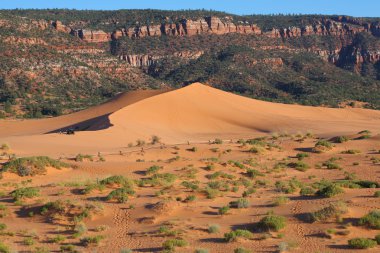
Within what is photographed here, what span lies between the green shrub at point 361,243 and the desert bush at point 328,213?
69.7 inches

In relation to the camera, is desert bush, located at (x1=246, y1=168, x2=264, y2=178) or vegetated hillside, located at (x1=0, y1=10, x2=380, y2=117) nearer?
desert bush, located at (x1=246, y1=168, x2=264, y2=178)

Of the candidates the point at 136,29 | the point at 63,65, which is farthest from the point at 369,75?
the point at 63,65

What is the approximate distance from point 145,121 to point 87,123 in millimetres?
5909

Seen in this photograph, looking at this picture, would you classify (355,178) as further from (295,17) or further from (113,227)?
(295,17)

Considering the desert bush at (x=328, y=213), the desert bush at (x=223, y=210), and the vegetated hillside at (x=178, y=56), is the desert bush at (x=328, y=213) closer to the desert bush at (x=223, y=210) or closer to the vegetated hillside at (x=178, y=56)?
the desert bush at (x=223, y=210)

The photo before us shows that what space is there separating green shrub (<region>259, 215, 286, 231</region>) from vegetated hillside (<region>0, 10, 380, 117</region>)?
63509 mm

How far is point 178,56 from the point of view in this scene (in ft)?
397

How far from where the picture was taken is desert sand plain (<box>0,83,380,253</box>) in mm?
14578

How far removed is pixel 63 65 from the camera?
92875mm

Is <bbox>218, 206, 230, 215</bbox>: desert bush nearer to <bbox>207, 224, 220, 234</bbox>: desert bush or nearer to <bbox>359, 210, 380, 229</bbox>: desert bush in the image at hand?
<bbox>207, 224, 220, 234</bbox>: desert bush

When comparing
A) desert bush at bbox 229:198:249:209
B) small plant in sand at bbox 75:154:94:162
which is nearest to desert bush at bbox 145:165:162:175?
small plant in sand at bbox 75:154:94:162

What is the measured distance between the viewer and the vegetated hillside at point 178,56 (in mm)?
87938

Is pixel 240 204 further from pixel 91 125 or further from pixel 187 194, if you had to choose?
pixel 91 125

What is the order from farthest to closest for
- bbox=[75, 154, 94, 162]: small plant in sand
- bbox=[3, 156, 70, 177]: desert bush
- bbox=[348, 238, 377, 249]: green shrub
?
bbox=[75, 154, 94, 162]: small plant in sand
bbox=[3, 156, 70, 177]: desert bush
bbox=[348, 238, 377, 249]: green shrub
